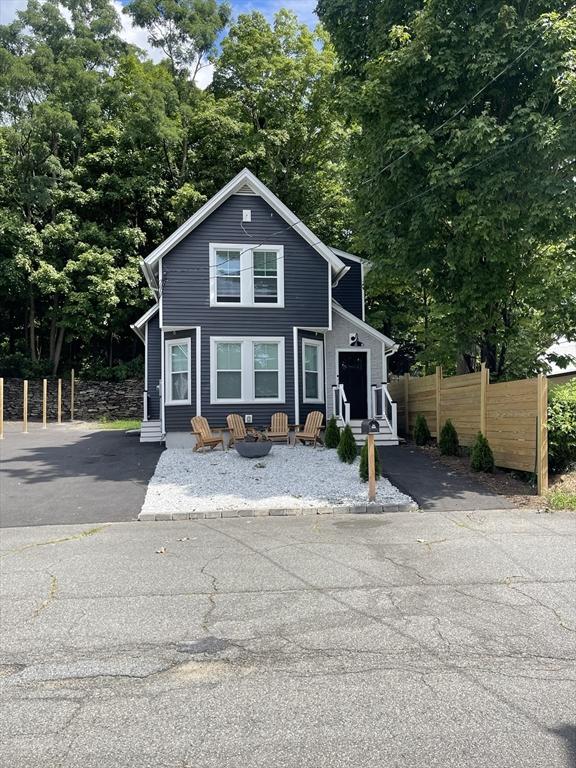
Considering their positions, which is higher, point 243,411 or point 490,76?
point 490,76

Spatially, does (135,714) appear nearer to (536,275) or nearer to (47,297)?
(536,275)

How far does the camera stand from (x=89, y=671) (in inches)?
148

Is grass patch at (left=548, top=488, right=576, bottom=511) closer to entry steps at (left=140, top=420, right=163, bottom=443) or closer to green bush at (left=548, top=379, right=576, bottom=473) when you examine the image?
green bush at (left=548, top=379, right=576, bottom=473)

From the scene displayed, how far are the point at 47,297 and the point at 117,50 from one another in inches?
643

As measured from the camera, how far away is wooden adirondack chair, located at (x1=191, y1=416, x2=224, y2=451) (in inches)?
589

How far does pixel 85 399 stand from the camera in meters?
29.1

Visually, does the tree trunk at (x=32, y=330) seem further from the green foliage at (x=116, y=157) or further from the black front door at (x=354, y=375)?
the black front door at (x=354, y=375)

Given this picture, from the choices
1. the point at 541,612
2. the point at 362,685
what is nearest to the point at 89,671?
the point at 362,685

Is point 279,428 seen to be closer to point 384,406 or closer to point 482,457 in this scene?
point 384,406

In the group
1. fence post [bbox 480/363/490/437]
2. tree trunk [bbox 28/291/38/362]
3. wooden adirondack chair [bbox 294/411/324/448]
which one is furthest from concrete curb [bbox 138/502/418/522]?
tree trunk [bbox 28/291/38/362]

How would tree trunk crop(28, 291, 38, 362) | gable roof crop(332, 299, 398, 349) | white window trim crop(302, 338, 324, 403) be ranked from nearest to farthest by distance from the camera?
white window trim crop(302, 338, 324, 403) < gable roof crop(332, 299, 398, 349) < tree trunk crop(28, 291, 38, 362)

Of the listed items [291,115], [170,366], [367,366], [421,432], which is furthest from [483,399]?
[291,115]

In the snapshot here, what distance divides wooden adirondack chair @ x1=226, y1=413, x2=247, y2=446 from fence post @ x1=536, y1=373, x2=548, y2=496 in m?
7.98

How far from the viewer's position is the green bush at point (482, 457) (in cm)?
1160
